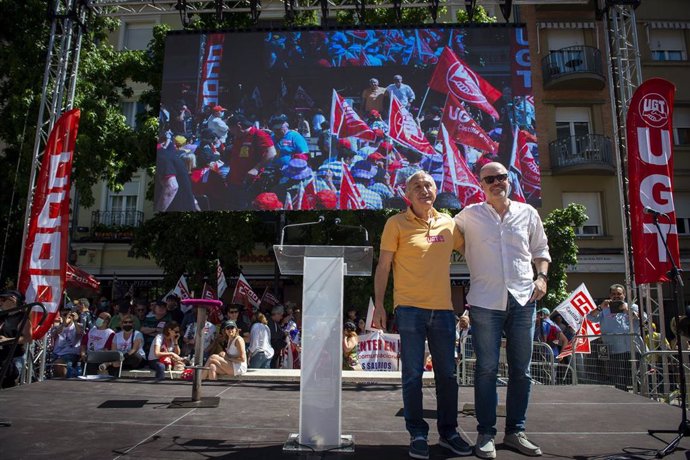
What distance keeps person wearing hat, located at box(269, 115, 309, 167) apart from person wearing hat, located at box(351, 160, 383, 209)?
0.92 metres

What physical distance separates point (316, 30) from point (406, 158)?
276cm

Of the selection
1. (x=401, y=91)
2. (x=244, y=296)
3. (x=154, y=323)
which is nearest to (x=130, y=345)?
(x=154, y=323)

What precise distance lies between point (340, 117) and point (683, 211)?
48.7 feet

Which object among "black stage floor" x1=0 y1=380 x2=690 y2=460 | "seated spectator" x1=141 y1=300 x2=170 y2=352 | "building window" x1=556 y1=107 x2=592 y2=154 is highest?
"building window" x1=556 y1=107 x2=592 y2=154

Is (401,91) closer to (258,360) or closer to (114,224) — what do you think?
(258,360)

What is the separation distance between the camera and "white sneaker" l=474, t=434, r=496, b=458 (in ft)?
10.1

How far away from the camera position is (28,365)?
7660mm

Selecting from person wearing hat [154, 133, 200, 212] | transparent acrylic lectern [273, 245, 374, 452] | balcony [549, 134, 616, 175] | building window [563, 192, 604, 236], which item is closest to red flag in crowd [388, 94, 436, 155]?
person wearing hat [154, 133, 200, 212]

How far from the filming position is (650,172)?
278 inches

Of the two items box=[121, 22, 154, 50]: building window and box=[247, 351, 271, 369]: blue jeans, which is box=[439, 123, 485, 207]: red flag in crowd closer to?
box=[247, 351, 271, 369]: blue jeans

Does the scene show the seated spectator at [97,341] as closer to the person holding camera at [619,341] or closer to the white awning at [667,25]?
the person holding camera at [619,341]

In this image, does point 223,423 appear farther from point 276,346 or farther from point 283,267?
point 276,346

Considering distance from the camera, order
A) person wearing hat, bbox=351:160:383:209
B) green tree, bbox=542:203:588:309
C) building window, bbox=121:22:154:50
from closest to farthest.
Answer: person wearing hat, bbox=351:160:383:209 < green tree, bbox=542:203:588:309 < building window, bbox=121:22:154:50

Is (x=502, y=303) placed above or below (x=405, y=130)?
below
